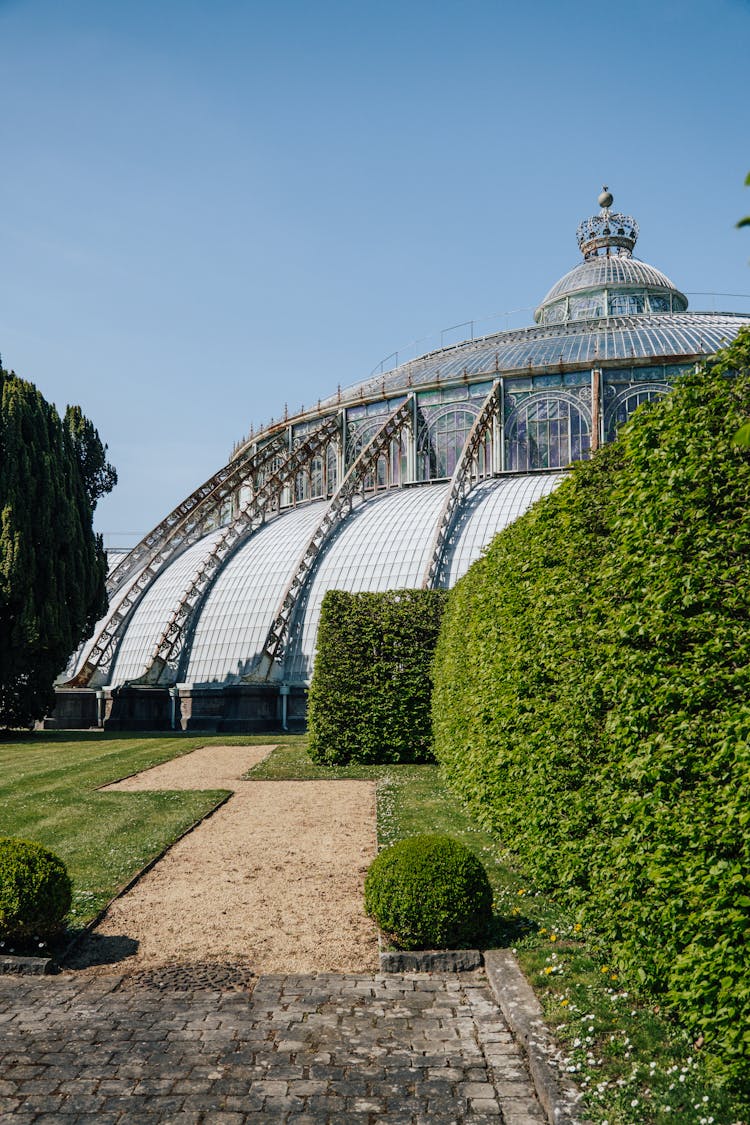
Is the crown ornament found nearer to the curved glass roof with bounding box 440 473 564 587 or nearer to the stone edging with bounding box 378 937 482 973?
the curved glass roof with bounding box 440 473 564 587

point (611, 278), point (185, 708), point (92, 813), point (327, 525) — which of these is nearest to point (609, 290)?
point (611, 278)

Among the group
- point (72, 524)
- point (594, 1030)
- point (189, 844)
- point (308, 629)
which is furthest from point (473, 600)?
point (72, 524)

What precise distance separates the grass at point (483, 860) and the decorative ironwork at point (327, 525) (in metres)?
5.81

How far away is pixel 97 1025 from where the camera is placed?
6438mm

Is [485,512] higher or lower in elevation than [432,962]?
higher

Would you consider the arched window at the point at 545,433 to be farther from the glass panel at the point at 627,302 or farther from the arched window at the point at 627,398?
the glass panel at the point at 627,302

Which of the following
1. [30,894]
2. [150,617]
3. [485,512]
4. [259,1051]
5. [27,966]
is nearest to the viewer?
[259,1051]

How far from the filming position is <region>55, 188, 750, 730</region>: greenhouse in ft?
107

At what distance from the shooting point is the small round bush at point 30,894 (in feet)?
26.0

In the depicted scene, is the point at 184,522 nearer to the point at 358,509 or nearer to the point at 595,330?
the point at 358,509

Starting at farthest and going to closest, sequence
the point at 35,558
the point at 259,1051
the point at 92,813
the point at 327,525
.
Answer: the point at 327,525, the point at 35,558, the point at 92,813, the point at 259,1051

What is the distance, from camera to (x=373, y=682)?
2275 centimetres

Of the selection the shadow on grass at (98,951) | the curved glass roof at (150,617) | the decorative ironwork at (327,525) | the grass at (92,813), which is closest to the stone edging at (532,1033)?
the shadow on grass at (98,951)

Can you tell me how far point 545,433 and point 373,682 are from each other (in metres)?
17.9
